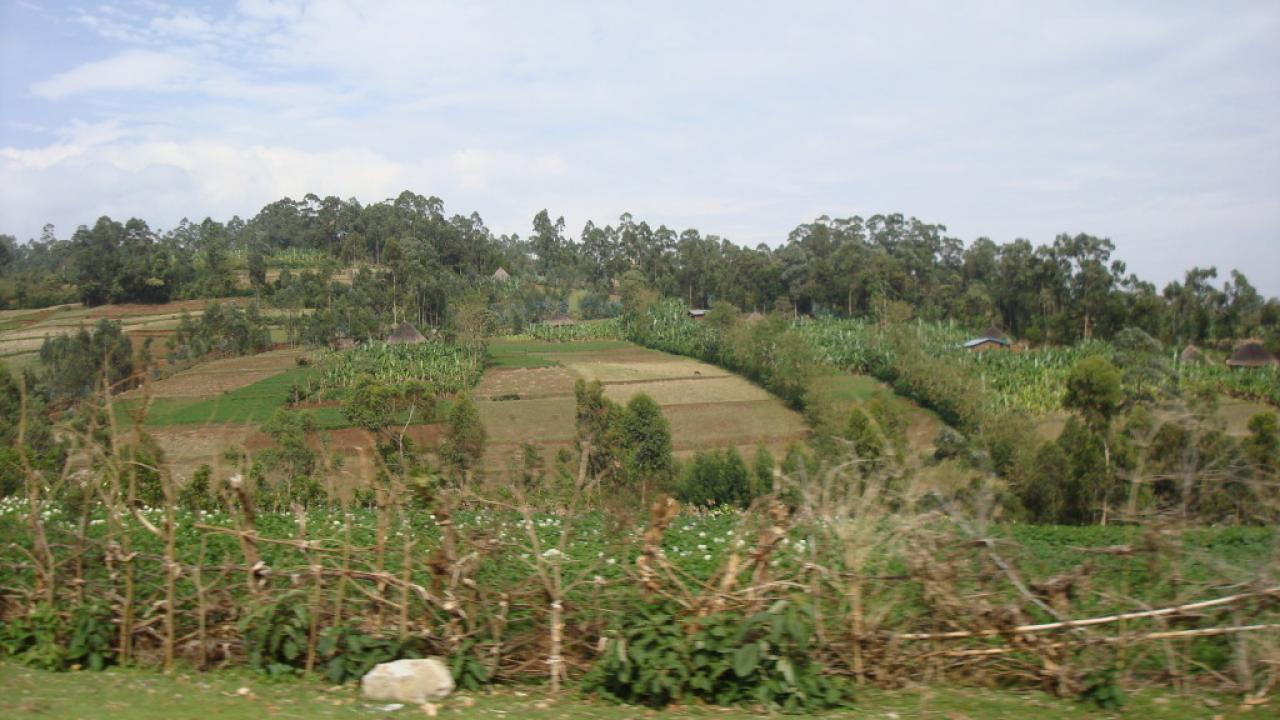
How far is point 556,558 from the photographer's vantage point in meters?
5.07

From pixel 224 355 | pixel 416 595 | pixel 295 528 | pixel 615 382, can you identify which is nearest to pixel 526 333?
pixel 615 382

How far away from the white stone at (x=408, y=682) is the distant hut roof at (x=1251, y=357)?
39.8 metres

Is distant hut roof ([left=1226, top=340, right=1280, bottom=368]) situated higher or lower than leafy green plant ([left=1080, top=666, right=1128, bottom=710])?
higher

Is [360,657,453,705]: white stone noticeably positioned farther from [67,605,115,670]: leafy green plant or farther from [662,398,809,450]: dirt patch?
[662,398,809,450]: dirt patch

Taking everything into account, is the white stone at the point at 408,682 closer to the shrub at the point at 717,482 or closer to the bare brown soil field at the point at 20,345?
the shrub at the point at 717,482

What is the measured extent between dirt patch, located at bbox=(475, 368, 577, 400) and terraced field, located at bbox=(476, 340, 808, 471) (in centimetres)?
4

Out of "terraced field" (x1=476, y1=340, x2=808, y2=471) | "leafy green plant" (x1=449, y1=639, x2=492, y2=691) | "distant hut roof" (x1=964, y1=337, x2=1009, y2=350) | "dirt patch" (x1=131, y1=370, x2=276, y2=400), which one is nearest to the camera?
"leafy green plant" (x1=449, y1=639, x2=492, y2=691)

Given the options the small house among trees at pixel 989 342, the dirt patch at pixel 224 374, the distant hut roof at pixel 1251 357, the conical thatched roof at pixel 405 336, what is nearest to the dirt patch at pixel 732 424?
the conical thatched roof at pixel 405 336

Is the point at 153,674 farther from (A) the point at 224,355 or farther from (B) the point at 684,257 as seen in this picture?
(B) the point at 684,257

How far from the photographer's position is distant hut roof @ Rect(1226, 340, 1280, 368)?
34500mm

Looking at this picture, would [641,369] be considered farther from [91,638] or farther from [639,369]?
[91,638]

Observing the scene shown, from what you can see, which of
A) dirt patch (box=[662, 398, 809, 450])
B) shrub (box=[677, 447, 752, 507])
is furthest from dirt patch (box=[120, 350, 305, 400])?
dirt patch (box=[662, 398, 809, 450])

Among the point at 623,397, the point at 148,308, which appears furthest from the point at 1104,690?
the point at 148,308

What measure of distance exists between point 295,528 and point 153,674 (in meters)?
2.55
